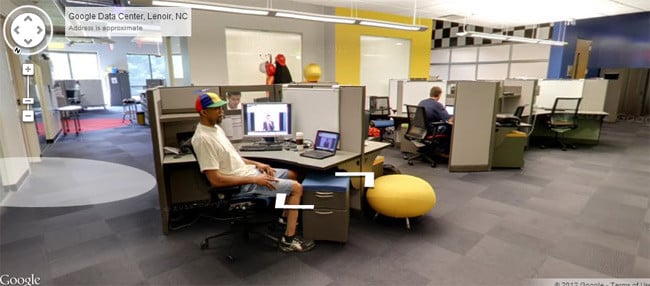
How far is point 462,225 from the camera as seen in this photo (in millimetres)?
2889

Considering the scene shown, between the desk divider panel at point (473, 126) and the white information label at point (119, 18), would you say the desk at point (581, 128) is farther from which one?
the white information label at point (119, 18)

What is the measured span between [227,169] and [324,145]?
88cm

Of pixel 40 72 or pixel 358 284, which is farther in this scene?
pixel 40 72

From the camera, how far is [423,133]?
185 inches

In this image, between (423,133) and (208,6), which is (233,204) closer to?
(208,6)

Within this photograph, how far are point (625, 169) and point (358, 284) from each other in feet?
15.4

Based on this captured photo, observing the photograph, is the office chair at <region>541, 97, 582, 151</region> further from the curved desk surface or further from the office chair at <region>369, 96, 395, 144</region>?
the curved desk surface

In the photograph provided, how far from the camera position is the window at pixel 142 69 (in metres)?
12.7

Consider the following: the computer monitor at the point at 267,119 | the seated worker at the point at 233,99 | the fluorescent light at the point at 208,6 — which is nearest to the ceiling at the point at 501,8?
the fluorescent light at the point at 208,6

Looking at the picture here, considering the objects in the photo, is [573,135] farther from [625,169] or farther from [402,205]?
[402,205]

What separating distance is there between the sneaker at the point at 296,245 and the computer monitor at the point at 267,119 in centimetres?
101

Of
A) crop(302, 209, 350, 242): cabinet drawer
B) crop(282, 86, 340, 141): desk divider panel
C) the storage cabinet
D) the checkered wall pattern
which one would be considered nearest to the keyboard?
crop(282, 86, 340, 141): desk divider panel

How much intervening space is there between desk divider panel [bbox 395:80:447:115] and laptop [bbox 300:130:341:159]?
10.9ft

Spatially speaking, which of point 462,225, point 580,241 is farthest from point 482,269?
point 580,241
